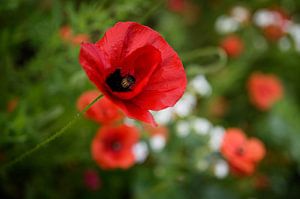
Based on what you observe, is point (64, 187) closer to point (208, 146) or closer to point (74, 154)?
point (74, 154)

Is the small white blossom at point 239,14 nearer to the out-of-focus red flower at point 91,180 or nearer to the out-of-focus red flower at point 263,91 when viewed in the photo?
the out-of-focus red flower at point 263,91

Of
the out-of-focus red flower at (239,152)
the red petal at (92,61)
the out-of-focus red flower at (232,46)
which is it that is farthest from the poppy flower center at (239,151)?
the out-of-focus red flower at (232,46)

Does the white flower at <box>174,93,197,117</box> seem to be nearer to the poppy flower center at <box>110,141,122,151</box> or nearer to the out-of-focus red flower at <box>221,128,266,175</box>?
the out-of-focus red flower at <box>221,128,266,175</box>

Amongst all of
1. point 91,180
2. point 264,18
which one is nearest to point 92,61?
point 91,180

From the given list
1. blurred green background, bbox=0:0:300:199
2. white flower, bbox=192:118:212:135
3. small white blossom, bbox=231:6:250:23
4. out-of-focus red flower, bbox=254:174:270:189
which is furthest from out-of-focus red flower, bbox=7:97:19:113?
small white blossom, bbox=231:6:250:23

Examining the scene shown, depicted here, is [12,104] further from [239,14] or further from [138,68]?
[239,14]
